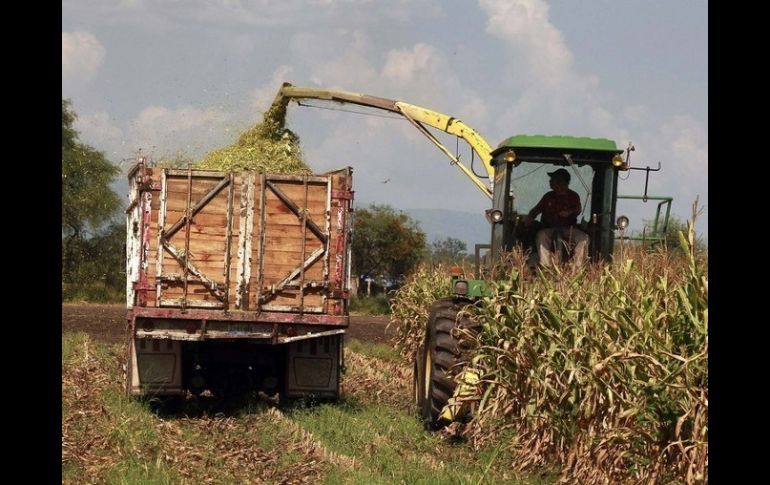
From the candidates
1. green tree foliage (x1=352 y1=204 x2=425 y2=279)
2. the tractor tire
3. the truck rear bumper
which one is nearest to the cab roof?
the tractor tire

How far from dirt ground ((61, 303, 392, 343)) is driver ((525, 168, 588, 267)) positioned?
545 inches

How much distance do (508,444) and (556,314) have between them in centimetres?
116

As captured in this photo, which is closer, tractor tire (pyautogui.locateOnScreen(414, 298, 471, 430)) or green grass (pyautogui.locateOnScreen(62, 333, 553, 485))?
green grass (pyautogui.locateOnScreen(62, 333, 553, 485))

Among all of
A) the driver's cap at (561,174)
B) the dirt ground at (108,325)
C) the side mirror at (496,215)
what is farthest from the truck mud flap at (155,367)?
the dirt ground at (108,325)

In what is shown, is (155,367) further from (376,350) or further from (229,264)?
(376,350)

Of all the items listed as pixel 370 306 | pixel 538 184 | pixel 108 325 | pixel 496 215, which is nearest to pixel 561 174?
pixel 538 184

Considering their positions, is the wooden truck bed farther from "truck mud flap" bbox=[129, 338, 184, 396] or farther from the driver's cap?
the driver's cap

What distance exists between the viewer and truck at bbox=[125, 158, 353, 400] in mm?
12766

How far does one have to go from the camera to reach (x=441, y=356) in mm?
11078

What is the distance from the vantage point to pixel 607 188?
39.0ft

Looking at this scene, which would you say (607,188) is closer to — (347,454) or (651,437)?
(347,454)

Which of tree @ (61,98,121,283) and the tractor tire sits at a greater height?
tree @ (61,98,121,283)
